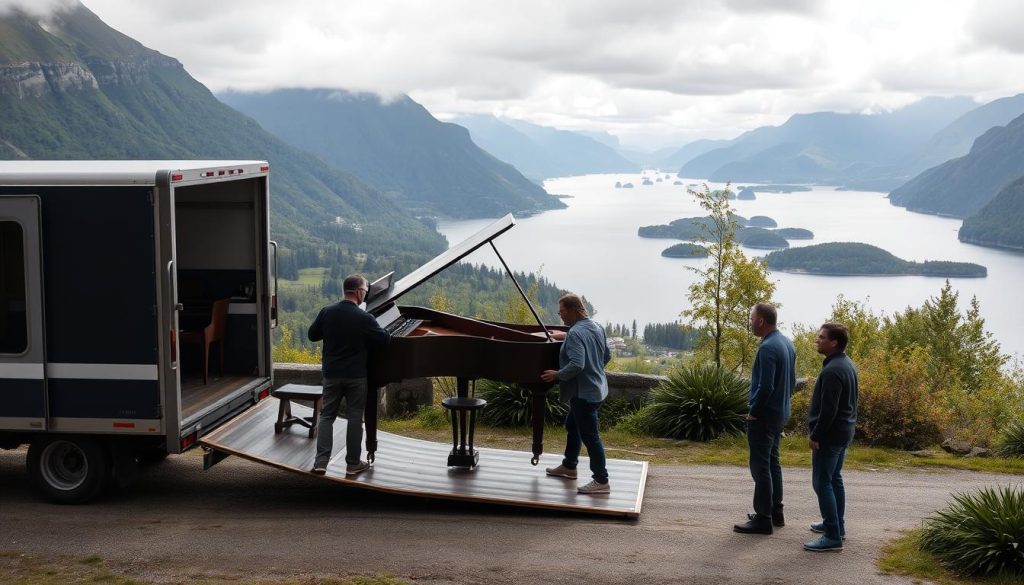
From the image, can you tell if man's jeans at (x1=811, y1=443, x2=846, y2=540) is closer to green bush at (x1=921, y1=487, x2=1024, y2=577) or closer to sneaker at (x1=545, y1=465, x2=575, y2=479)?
green bush at (x1=921, y1=487, x2=1024, y2=577)

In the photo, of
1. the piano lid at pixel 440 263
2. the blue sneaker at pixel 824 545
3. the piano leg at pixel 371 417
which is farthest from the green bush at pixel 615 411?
the blue sneaker at pixel 824 545

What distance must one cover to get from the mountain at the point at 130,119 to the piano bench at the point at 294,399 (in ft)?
372

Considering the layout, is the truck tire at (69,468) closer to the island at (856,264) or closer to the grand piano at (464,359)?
the grand piano at (464,359)

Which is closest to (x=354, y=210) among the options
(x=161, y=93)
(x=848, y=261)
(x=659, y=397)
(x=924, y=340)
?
(x=161, y=93)

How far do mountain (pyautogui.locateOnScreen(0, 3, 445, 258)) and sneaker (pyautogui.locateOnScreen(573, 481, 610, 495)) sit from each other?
116 metres

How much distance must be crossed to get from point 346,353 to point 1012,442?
7.90 m

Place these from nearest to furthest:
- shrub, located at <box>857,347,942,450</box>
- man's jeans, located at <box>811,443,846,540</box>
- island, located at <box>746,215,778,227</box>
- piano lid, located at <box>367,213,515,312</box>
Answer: man's jeans, located at <box>811,443,846,540</box>, piano lid, located at <box>367,213,515,312</box>, shrub, located at <box>857,347,942,450</box>, island, located at <box>746,215,778,227</box>

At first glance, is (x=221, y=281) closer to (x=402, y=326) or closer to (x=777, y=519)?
(x=402, y=326)

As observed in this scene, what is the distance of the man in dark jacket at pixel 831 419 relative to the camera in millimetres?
6875

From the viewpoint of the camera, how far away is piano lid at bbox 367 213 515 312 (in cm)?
864

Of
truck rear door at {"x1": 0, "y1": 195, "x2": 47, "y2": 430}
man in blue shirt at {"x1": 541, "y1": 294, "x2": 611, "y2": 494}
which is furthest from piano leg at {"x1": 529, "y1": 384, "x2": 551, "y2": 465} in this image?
truck rear door at {"x1": 0, "y1": 195, "x2": 47, "y2": 430}

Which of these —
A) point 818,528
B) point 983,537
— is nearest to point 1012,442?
point 818,528

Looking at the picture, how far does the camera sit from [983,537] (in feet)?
22.2

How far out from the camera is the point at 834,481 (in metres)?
7.27
